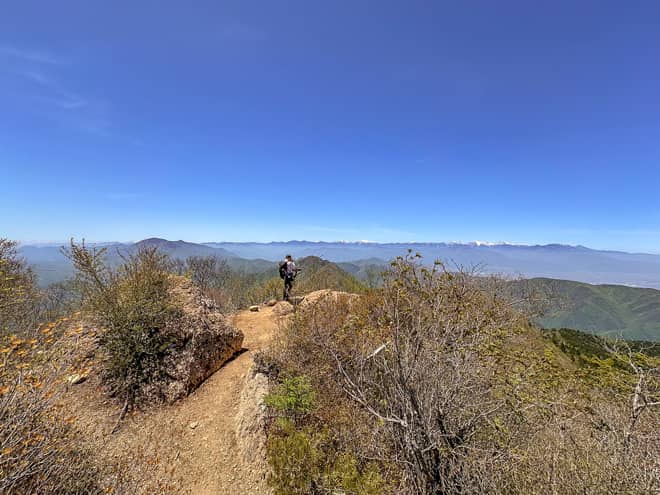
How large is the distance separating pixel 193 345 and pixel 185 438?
190 centimetres

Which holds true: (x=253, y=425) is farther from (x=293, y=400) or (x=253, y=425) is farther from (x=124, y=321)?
(x=124, y=321)

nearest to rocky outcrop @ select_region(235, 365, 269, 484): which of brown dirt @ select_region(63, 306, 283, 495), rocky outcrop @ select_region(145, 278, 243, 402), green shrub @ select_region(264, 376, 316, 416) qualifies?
brown dirt @ select_region(63, 306, 283, 495)

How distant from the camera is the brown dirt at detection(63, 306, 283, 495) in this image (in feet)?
13.4

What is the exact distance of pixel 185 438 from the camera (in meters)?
4.83

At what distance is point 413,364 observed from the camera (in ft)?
10.8

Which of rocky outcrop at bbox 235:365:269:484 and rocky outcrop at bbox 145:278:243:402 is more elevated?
rocky outcrop at bbox 145:278:243:402

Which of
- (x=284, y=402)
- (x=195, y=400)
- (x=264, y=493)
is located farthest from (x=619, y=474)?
(x=195, y=400)

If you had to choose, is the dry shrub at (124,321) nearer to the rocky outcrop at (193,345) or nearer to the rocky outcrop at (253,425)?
the rocky outcrop at (193,345)

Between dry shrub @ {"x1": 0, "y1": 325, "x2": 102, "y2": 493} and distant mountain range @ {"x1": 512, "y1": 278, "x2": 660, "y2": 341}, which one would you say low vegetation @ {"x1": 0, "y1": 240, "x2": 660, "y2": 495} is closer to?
dry shrub @ {"x1": 0, "y1": 325, "x2": 102, "y2": 493}

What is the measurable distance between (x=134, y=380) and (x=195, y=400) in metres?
1.28

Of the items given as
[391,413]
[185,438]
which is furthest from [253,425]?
[391,413]

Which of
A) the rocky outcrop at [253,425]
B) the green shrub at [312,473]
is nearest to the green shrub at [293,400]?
the rocky outcrop at [253,425]

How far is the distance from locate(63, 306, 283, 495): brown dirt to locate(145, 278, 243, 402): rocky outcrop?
295 mm

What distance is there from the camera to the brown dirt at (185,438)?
4.07 metres
